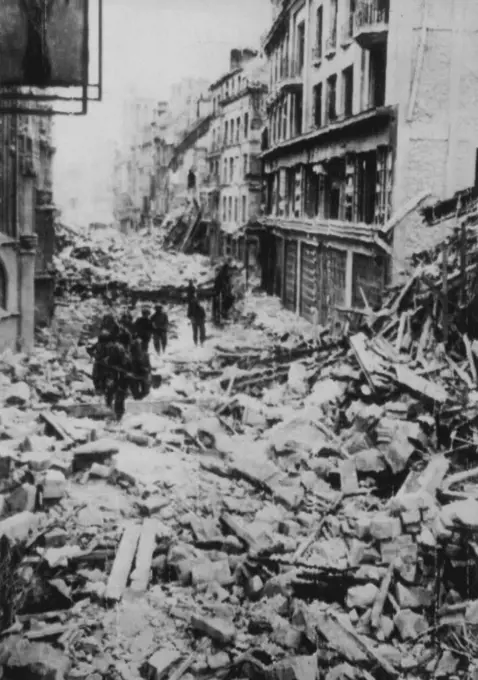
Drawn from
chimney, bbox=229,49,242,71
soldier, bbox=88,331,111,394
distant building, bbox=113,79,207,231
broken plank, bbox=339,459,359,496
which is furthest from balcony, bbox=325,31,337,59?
distant building, bbox=113,79,207,231

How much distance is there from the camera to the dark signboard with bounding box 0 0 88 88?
26.4 feet

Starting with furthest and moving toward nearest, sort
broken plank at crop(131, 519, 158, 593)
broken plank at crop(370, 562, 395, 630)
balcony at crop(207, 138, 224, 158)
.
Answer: balcony at crop(207, 138, 224, 158)
broken plank at crop(131, 519, 158, 593)
broken plank at crop(370, 562, 395, 630)

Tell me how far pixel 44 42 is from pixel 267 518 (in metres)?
6.43

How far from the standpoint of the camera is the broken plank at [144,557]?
7.87 metres

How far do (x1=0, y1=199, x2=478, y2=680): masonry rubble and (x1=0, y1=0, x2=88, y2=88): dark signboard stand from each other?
5.22 metres

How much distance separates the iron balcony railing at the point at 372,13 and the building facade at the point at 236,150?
1858 centimetres

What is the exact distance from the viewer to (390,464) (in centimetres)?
991

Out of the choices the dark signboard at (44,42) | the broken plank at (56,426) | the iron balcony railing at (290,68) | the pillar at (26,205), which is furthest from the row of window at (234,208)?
the dark signboard at (44,42)

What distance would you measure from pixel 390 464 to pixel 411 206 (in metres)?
10.2

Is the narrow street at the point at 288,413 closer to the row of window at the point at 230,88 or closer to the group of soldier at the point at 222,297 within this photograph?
the group of soldier at the point at 222,297

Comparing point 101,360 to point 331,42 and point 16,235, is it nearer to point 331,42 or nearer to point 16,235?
point 16,235

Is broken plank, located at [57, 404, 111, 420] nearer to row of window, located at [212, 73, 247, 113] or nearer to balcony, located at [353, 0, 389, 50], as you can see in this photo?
balcony, located at [353, 0, 389, 50]

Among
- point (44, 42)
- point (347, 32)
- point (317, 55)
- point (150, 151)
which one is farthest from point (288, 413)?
point (150, 151)

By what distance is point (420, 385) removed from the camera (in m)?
11.4
